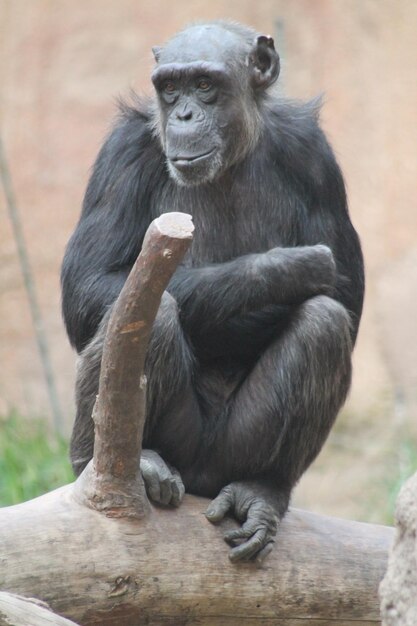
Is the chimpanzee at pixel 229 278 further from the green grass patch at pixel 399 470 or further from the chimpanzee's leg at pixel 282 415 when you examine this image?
the green grass patch at pixel 399 470

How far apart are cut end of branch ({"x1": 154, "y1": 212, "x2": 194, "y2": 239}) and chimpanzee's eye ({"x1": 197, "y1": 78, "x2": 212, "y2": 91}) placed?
1.52m

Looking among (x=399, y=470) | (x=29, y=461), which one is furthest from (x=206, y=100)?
(x=399, y=470)

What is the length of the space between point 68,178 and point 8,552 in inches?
231

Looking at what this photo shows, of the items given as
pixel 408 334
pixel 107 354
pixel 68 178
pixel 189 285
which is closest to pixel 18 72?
pixel 68 178

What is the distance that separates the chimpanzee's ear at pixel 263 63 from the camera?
4859 mm

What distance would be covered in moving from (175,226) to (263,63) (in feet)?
6.46

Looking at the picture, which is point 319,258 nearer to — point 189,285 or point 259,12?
point 189,285

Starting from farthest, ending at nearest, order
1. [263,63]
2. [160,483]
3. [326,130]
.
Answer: [326,130], [263,63], [160,483]

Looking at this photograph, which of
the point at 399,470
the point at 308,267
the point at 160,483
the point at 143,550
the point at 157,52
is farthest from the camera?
the point at 399,470

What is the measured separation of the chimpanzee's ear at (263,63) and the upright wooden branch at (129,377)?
1.81 m

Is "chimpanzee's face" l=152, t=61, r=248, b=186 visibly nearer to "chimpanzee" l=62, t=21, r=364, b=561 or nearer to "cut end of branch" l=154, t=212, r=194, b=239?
"chimpanzee" l=62, t=21, r=364, b=561

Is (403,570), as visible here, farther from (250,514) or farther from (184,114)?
(184,114)

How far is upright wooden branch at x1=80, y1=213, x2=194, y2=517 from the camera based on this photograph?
3.18 metres

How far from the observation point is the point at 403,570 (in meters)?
3.12
